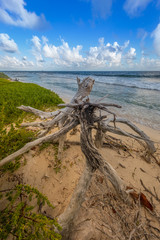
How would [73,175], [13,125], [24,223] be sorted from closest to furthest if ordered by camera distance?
[24,223] < [73,175] < [13,125]

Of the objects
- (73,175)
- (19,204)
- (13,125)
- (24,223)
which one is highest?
(19,204)

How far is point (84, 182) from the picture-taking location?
1.77 meters

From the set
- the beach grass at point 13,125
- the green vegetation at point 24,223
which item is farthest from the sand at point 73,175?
the green vegetation at point 24,223

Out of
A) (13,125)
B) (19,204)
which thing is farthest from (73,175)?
(13,125)

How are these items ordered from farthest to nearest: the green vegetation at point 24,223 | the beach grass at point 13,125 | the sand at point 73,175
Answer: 1. the beach grass at point 13,125
2. the sand at point 73,175
3. the green vegetation at point 24,223

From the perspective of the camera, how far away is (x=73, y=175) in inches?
117

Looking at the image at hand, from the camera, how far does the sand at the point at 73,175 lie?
2139mm

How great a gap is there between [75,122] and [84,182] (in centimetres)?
107

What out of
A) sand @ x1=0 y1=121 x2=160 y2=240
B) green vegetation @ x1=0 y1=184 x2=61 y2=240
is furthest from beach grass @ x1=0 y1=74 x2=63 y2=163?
green vegetation @ x1=0 y1=184 x2=61 y2=240

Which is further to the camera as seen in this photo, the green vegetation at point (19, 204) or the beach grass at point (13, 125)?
the beach grass at point (13, 125)

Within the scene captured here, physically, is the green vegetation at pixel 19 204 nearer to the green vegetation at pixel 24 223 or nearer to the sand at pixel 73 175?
the green vegetation at pixel 24 223

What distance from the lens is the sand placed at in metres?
2.14

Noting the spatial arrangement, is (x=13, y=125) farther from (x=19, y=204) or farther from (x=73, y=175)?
(x=19, y=204)

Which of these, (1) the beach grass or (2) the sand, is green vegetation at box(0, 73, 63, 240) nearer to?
(1) the beach grass
